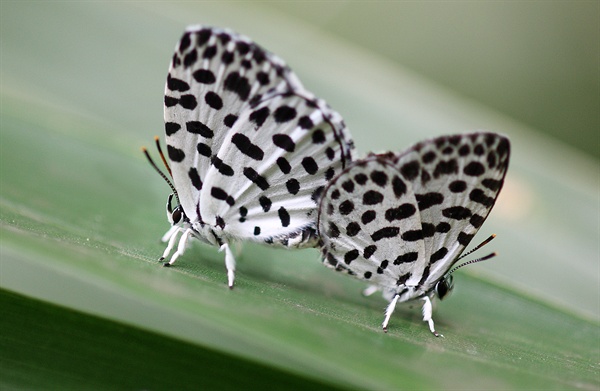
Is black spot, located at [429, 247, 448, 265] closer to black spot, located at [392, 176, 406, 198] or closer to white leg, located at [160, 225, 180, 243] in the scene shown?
black spot, located at [392, 176, 406, 198]

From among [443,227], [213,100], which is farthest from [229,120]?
[443,227]

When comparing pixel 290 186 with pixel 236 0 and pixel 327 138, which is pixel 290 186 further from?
pixel 236 0

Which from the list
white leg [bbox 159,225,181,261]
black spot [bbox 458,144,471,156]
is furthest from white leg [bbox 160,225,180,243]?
black spot [bbox 458,144,471,156]

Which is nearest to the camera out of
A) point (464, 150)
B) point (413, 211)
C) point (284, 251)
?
point (464, 150)

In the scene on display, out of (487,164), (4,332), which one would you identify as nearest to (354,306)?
(487,164)

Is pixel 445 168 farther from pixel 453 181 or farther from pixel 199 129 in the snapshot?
pixel 199 129

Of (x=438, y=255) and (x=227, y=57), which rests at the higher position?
(x=227, y=57)

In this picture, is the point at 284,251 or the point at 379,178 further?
the point at 284,251

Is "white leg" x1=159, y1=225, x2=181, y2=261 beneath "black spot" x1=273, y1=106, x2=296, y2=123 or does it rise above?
beneath
